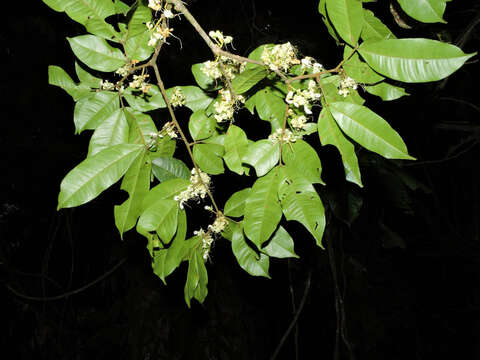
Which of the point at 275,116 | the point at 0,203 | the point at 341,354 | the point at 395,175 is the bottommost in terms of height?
the point at 341,354

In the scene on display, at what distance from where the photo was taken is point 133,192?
2.38 ft

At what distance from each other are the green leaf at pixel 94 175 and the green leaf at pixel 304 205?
31cm

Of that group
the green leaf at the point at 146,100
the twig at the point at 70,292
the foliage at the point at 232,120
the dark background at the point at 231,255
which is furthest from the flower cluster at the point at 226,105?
the twig at the point at 70,292

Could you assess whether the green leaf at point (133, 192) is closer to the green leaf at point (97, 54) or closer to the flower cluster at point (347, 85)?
the green leaf at point (97, 54)

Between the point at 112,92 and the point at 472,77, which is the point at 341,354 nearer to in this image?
the point at 472,77

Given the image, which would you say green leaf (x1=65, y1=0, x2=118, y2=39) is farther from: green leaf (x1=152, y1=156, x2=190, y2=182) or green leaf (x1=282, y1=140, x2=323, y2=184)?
green leaf (x1=282, y1=140, x2=323, y2=184)

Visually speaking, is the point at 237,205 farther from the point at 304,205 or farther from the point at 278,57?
the point at 278,57

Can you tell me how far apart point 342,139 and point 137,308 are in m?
2.04

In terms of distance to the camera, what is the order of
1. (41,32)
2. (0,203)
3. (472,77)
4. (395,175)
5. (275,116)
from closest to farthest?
(275,116), (395,175), (41,32), (0,203), (472,77)

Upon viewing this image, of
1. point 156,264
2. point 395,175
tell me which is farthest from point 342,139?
point 395,175

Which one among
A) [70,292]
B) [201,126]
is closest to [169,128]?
[201,126]

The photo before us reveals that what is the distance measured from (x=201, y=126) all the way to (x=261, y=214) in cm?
27

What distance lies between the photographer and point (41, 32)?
6.15 feet

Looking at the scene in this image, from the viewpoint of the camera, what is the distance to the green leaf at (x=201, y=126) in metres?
0.79
